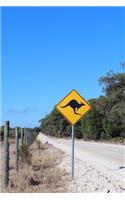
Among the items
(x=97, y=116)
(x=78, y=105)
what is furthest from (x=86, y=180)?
(x=97, y=116)

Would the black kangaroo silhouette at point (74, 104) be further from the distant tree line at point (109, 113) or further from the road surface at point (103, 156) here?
the distant tree line at point (109, 113)

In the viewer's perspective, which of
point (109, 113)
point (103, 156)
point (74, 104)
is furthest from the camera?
point (109, 113)

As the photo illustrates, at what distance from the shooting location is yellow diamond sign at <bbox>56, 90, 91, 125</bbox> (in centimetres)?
1691

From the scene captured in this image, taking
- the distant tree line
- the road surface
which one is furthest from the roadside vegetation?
the road surface

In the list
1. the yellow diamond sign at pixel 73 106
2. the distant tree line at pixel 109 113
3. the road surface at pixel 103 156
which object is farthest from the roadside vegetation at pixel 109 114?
the yellow diamond sign at pixel 73 106

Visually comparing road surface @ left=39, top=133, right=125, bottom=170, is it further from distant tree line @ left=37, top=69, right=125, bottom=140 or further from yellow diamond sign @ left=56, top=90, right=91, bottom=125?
distant tree line @ left=37, top=69, right=125, bottom=140

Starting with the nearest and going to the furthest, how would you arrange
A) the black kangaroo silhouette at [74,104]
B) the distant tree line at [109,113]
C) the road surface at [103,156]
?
the black kangaroo silhouette at [74,104] → the road surface at [103,156] → the distant tree line at [109,113]

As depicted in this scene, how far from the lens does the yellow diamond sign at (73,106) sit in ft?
55.5

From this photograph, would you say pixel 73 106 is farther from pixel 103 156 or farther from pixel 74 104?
pixel 103 156

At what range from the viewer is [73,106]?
17.0 metres

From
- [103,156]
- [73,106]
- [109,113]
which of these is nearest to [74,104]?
[73,106]
